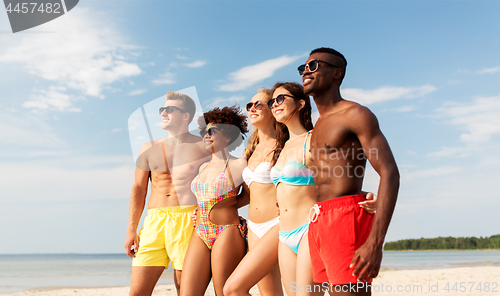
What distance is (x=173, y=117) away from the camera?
5.80 meters

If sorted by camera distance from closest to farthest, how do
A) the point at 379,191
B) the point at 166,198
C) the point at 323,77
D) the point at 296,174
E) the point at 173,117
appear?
the point at 379,191 < the point at 323,77 < the point at 296,174 < the point at 166,198 < the point at 173,117

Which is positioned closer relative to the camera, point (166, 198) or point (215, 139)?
point (215, 139)

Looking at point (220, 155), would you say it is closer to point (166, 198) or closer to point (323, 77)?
point (166, 198)

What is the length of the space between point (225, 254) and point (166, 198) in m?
1.42

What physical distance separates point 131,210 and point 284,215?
9.10 feet

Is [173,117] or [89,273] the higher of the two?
[173,117]

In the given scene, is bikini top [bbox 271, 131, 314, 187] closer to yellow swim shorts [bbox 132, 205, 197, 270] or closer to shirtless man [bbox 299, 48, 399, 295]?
shirtless man [bbox 299, 48, 399, 295]

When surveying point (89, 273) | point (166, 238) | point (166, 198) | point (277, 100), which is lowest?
point (89, 273)

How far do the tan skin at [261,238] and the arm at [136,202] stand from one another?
1.73 meters

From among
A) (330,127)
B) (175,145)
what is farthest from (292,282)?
(175,145)

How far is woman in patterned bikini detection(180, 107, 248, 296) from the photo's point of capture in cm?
461

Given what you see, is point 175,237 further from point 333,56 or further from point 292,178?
point 333,56

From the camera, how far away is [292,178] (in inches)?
149

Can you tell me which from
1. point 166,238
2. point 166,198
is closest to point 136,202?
point 166,198
